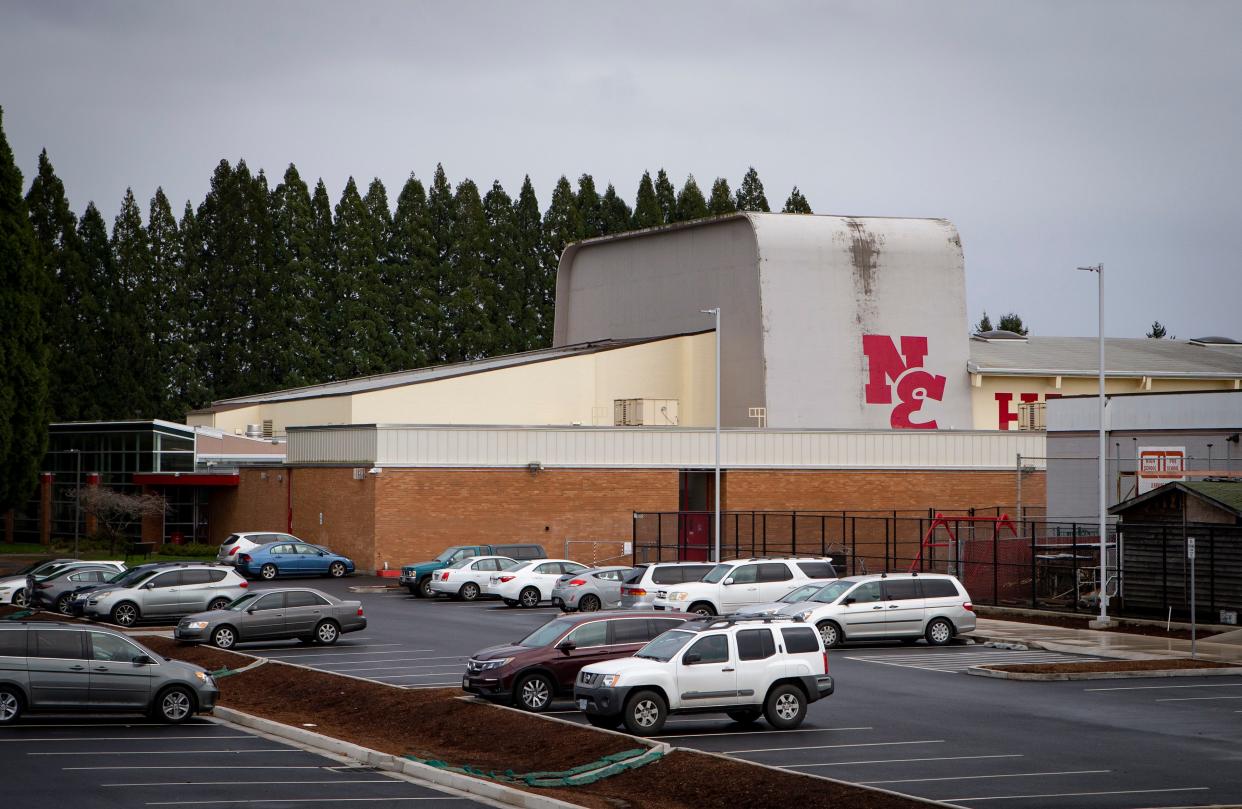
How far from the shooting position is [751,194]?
342 ft

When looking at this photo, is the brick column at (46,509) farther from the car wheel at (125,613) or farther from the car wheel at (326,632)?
the car wheel at (326,632)

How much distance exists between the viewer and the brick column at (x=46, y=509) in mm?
74562

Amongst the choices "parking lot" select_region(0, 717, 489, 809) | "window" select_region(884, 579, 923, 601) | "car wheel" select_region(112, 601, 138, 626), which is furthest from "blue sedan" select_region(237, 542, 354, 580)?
"parking lot" select_region(0, 717, 489, 809)

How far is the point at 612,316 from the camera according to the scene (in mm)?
76062

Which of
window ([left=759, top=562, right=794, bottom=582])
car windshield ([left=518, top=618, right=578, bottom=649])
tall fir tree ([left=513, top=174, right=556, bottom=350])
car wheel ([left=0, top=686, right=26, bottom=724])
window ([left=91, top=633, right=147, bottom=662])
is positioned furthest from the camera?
tall fir tree ([left=513, top=174, right=556, bottom=350])

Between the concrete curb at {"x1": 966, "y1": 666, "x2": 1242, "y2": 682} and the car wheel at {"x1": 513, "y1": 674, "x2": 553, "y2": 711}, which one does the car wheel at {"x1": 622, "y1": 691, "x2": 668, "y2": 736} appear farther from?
the concrete curb at {"x1": 966, "y1": 666, "x2": 1242, "y2": 682}

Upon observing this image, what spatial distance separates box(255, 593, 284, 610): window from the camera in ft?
113

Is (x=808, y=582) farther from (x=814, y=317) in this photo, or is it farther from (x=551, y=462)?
(x=814, y=317)

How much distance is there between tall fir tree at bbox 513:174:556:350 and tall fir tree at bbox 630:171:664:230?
679cm

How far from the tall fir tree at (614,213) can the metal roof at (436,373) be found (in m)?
28.0

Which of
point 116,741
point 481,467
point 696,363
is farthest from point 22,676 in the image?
point 696,363

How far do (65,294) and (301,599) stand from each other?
58.1 meters

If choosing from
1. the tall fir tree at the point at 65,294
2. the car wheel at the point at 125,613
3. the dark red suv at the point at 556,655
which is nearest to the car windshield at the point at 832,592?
the dark red suv at the point at 556,655

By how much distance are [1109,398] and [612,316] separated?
102 ft
